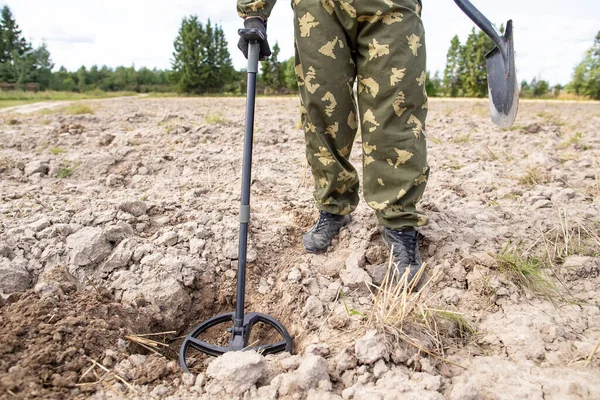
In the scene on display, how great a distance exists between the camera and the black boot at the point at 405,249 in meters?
1.83

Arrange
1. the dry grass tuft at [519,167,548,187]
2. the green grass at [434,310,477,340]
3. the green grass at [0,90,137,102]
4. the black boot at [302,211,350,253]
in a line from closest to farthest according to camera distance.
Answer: the green grass at [434,310,477,340] < the black boot at [302,211,350,253] < the dry grass tuft at [519,167,548,187] < the green grass at [0,90,137,102]

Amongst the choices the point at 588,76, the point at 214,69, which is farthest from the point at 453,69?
the point at 214,69

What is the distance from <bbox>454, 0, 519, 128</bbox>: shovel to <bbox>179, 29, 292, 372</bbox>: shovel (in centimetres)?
94

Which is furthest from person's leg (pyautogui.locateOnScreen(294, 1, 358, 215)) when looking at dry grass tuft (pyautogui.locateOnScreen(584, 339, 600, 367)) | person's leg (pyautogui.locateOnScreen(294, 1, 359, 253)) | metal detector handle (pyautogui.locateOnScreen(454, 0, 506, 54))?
dry grass tuft (pyautogui.locateOnScreen(584, 339, 600, 367))

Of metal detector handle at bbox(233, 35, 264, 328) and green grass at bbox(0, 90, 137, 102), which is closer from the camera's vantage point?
metal detector handle at bbox(233, 35, 264, 328)

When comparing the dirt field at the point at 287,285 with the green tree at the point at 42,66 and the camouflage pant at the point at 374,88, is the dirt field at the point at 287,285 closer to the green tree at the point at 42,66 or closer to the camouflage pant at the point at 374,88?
the camouflage pant at the point at 374,88

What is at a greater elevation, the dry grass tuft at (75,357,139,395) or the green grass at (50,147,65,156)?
the green grass at (50,147,65,156)

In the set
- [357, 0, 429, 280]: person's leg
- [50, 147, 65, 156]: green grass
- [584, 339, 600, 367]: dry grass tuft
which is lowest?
[584, 339, 600, 367]: dry grass tuft

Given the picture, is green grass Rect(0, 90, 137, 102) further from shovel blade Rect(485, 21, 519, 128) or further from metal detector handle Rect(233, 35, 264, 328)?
shovel blade Rect(485, 21, 519, 128)

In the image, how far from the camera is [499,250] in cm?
192

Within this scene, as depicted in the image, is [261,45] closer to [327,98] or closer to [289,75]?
[327,98]

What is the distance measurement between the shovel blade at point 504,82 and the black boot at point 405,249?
2.21 ft

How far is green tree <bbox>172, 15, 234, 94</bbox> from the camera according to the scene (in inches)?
1544

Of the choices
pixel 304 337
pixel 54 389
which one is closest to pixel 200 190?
pixel 304 337
